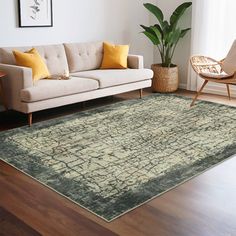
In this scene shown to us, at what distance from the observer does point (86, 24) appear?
5195 millimetres

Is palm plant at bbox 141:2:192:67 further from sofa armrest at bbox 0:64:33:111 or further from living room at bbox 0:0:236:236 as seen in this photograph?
sofa armrest at bbox 0:64:33:111

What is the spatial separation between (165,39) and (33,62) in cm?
217

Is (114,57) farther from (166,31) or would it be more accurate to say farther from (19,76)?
(19,76)

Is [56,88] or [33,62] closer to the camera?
[56,88]

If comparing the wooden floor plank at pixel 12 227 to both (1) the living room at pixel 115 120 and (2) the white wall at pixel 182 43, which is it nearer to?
(1) the living room at pixel 115 120

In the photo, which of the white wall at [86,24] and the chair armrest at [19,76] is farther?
the white wall at [86,24]

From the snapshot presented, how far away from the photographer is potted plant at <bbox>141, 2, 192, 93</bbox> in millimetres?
5363

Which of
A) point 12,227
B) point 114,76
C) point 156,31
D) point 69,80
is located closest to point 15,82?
point 69,80

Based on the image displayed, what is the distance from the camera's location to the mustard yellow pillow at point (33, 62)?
4023 millimetres

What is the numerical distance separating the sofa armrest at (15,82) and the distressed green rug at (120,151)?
1.16 feet

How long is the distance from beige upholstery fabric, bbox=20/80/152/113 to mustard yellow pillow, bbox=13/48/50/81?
391 millimetres

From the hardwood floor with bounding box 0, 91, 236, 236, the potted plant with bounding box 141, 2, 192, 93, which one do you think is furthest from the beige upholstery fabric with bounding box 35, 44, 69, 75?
Result: the hardwood floor with bounding box 0, 91, 236, 236

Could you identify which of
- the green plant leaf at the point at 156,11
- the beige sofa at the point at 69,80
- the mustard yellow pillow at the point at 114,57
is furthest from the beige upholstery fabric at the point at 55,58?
the green plant leaf at the point at 156,11

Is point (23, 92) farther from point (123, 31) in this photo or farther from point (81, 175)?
point (123, 31)
